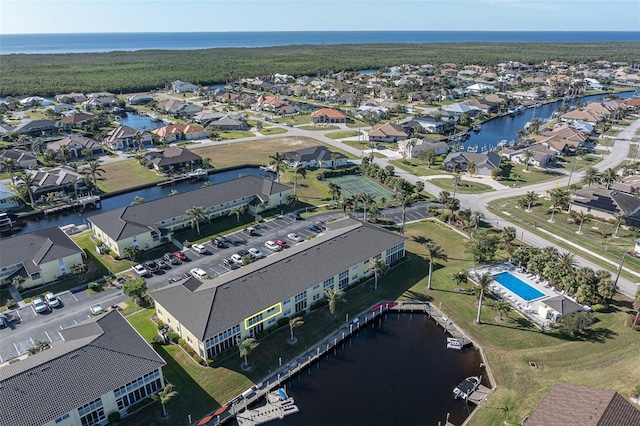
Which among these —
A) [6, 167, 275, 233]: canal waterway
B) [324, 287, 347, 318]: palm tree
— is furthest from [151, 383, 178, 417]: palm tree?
[6, 167, 275, 233]: canal waterway

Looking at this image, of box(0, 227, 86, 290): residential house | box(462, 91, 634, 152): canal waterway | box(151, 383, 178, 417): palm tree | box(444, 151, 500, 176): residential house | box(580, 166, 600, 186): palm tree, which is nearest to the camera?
box(151, 383, 178, 417): palm tree

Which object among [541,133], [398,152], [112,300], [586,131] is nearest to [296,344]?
[112,300]

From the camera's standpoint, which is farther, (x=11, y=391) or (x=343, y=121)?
(x=343, y=121)

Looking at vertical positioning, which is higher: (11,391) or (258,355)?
(11,391)

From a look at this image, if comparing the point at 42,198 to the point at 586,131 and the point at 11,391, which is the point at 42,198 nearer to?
the point at 11,391

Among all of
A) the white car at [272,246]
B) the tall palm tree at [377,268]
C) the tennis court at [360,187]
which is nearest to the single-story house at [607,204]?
the tennis court at [360,187]

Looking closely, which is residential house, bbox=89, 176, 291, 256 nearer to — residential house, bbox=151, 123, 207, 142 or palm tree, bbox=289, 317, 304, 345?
palm tree, bbox=289, 317, 304, 345
